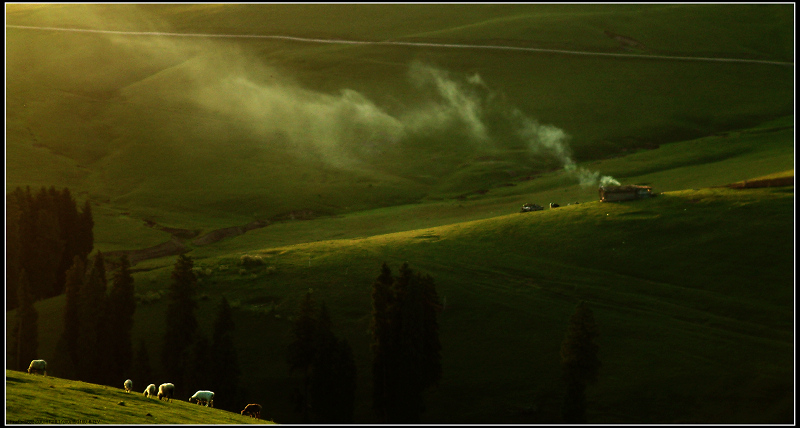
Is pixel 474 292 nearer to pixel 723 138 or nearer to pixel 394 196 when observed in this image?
pixel 394 196

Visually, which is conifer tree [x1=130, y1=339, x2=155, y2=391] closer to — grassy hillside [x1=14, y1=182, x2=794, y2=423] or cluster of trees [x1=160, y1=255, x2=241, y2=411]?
cluster of trees [x1=160, y1=255, x2=241, y2=411]

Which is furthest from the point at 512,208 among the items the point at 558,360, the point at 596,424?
the point at 596,424

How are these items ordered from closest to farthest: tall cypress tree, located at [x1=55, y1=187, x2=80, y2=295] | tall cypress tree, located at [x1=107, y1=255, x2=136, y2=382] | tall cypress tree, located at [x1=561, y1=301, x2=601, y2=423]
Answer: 1. tall cypress tree, located at [x1=561, y1=301, x2=601, y2=423]
2. tall cypress tree, located at [x1=107, y1=255, x2=136, y2=382]
3. tall cypress tree, located at [x1=55, y1=187, x2=80, y2=295]

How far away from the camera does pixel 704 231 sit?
101 meters

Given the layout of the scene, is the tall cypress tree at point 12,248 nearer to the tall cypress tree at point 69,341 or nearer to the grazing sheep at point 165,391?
the tall cypress tree at point 69,341

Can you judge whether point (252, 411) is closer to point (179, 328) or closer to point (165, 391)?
point (165, 391)

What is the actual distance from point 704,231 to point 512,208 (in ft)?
133

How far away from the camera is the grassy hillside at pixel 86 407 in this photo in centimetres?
3409

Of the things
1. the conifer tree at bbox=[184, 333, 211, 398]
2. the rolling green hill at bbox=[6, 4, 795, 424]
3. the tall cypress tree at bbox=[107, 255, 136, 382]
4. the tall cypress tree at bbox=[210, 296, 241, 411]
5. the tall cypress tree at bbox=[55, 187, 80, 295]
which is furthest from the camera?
the tall cypress tree at bbox=[55, 187, 80, 295]

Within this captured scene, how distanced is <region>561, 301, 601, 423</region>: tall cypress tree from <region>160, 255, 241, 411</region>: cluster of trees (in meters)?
25.3

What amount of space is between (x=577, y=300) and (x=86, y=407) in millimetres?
58649

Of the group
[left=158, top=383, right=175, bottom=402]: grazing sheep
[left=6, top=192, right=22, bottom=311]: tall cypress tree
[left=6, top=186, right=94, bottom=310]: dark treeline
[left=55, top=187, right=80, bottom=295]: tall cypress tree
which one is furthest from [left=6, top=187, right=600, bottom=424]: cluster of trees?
[left=158, top=383, right=175, bottom=402]: grazing sheep

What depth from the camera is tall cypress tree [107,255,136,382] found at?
7606 cm

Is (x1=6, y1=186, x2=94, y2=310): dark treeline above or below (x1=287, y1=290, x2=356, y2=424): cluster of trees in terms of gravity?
above
